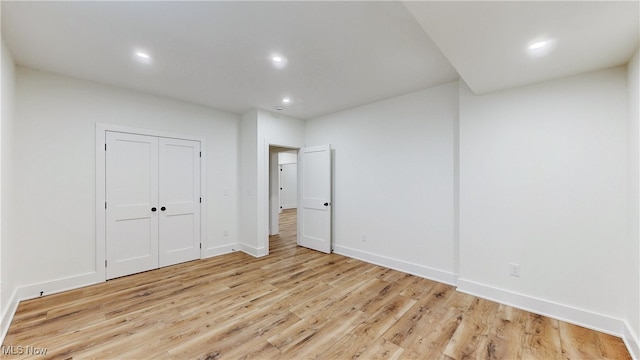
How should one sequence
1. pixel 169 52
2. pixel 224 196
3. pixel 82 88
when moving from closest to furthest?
pixel 169 52 < pixel 82 88 < pixel 224 196

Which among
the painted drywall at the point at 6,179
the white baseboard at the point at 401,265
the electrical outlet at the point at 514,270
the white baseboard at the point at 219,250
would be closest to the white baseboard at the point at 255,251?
the white baseboard at the point at 219,250

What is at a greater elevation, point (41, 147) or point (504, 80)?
point (504, 80)

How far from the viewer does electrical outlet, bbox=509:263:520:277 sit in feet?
8.79

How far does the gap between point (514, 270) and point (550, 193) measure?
901 mm

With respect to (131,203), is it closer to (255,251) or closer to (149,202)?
(149,202)

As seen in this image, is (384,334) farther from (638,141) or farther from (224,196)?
(224,196)

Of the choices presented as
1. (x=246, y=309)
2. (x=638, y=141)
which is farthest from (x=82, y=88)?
(x=638, y=141)

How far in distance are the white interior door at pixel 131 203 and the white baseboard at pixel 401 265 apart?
3.06m

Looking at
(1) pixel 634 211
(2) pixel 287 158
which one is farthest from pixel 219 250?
(2) pixel 287 158

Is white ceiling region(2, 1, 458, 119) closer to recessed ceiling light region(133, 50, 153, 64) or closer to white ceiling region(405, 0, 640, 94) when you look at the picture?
recessed ceiling light region(133, 50, 153, 64)

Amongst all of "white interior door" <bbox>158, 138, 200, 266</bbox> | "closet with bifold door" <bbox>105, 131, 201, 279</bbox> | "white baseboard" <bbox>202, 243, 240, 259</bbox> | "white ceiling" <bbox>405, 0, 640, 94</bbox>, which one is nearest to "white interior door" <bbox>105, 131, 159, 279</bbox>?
"closet with bifold door" <bbox>105, 131, 201, 279</bbox>

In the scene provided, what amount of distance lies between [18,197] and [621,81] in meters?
6.21

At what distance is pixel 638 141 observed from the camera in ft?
6.36

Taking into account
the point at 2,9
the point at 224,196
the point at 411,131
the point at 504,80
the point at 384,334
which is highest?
the point at 2,9
